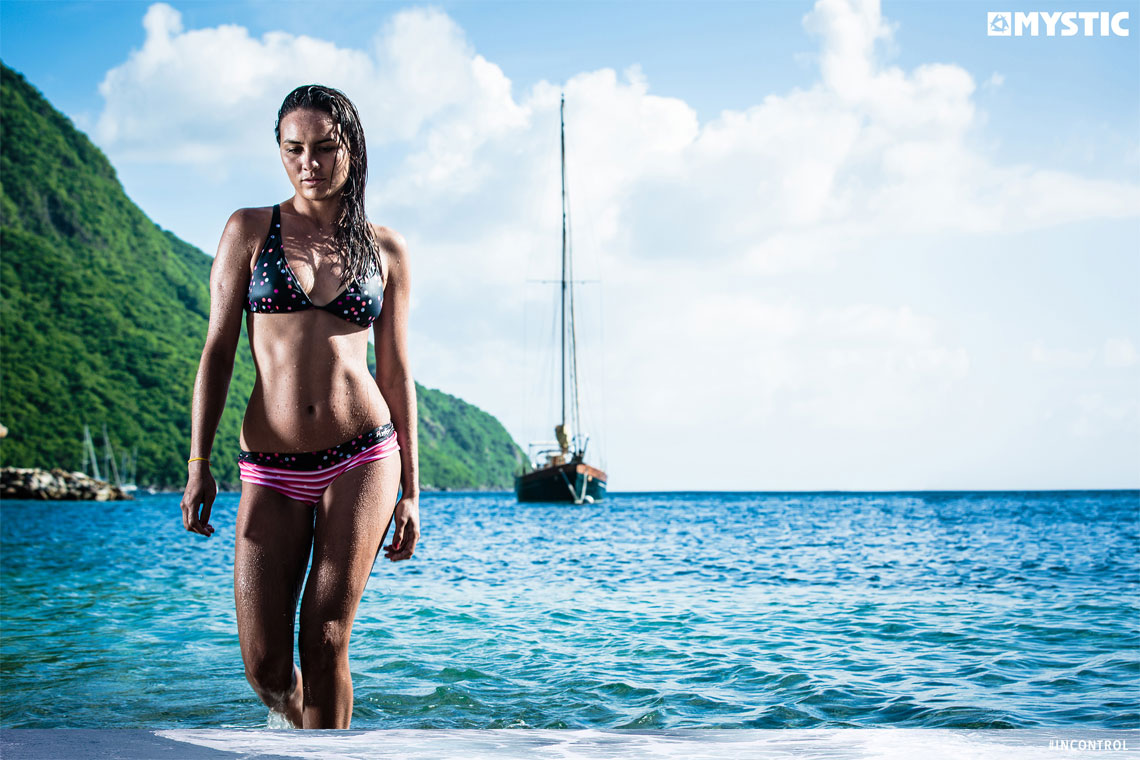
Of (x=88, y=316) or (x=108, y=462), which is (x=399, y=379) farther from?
(x=88, y=316)

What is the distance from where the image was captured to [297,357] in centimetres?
280

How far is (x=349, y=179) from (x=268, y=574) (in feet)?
4.30

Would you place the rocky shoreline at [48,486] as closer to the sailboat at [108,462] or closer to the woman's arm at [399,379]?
the sailboat at [108,462]

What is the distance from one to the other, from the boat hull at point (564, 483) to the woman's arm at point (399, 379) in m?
49.1

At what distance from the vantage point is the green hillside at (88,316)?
88.1m

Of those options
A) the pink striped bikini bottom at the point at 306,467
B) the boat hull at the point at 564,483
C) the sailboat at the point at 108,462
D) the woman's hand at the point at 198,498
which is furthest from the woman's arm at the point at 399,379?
the sailboat at the point at 108,462

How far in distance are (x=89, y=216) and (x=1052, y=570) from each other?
5370 inches

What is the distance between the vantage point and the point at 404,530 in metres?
3.00

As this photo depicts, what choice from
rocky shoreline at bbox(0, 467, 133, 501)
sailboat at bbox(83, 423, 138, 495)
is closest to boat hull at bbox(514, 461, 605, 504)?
rocky shoreline at bbox(0, 467, 133, 501)

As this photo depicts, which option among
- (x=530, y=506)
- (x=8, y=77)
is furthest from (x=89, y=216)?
(x=530, y=506)

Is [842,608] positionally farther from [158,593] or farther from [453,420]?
[453,420]

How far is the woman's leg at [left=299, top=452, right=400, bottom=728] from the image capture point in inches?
108

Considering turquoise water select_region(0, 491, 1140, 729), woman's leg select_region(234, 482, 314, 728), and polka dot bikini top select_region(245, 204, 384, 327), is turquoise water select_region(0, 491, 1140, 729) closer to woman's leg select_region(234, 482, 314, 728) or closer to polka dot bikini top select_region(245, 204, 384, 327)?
woman's leg select_region(234, 482, 314, 728)

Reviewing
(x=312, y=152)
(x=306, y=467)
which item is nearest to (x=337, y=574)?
(x=306, y=467)
